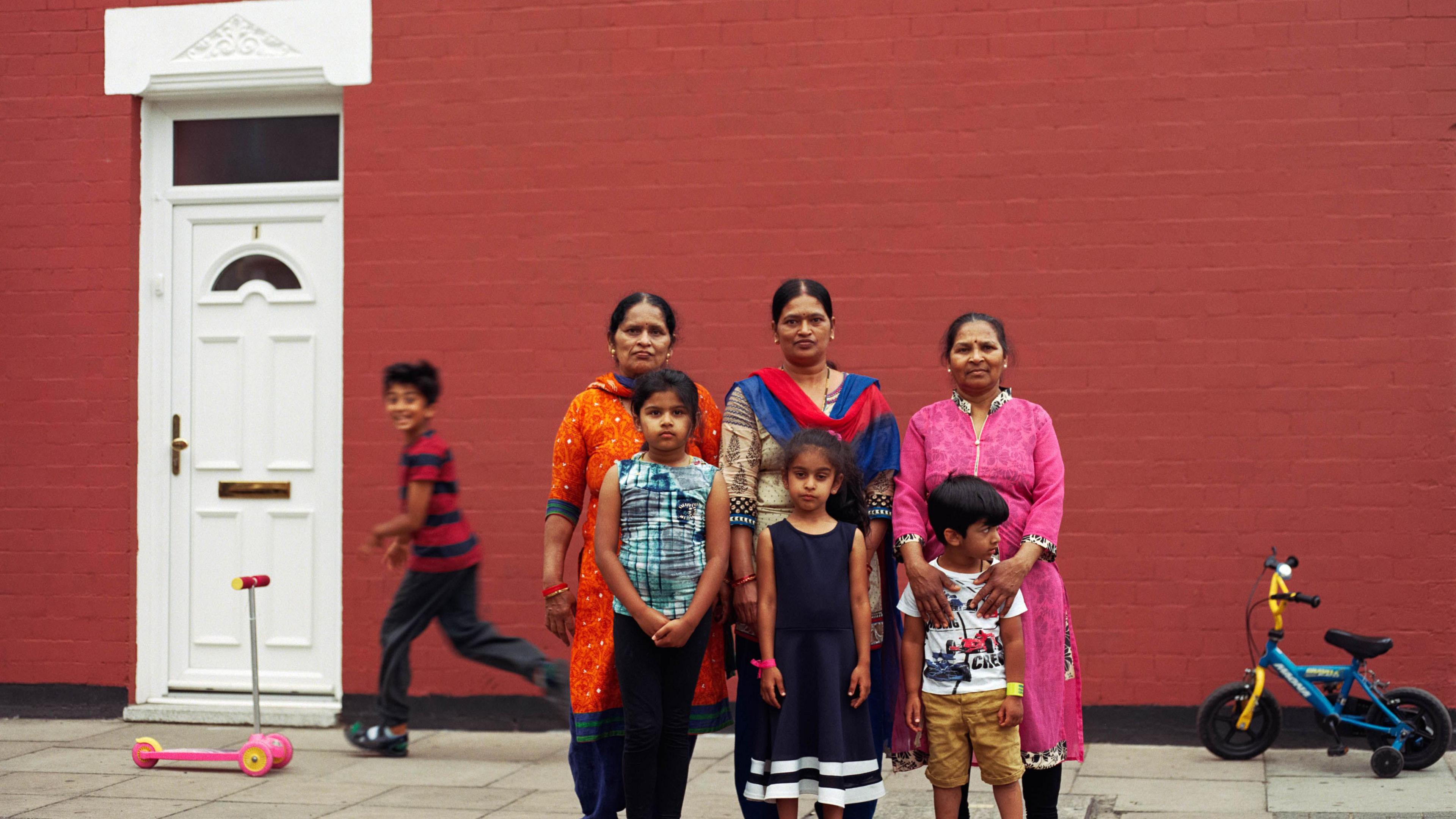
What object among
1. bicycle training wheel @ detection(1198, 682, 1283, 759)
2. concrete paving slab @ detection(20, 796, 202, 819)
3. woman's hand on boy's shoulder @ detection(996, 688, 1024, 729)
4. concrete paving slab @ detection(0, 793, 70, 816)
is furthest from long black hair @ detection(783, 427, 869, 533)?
concrete paving slab @ detection(0, 793, 70, 816)

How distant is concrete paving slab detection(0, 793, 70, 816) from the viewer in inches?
189

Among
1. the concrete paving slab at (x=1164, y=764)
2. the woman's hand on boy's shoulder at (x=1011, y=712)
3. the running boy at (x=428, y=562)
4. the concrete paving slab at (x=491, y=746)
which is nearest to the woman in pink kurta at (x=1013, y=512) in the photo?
the woman's hand on boy's shoulder at (x=1011, y=712)

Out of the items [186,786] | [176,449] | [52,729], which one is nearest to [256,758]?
[186,786]

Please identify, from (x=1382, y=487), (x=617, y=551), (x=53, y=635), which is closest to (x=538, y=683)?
(x=617, y=551)

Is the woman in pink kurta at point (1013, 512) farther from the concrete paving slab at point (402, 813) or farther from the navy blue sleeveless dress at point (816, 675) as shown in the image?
the concrete paving slab at point (402, 813)

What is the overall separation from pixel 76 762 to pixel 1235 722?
15.8 ft

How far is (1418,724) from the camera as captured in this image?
17.0 ft

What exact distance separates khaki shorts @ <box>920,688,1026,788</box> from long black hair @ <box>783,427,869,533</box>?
21.0 inches

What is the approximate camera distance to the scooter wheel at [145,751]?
5.47 m

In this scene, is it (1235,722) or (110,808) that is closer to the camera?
(110,808)

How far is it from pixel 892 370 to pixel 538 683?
6.73ft

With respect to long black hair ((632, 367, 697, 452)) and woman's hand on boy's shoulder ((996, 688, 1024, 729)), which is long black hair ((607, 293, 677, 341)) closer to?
long black hair ((632, 367, 697, 452))

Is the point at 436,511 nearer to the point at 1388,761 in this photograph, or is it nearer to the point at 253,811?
the point at 253,811

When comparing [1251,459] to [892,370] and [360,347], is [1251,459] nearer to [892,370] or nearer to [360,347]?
[892,370]
